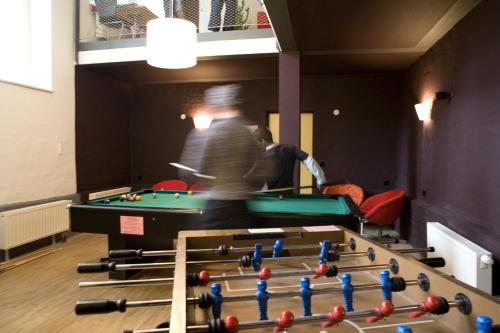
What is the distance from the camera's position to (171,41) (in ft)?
11.1

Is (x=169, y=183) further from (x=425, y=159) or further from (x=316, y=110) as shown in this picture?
(x=425, y=159)

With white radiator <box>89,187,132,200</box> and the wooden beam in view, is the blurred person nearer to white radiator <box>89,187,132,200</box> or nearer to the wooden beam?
the wooden beam

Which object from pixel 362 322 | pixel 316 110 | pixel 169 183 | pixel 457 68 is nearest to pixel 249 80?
pixel 316 110

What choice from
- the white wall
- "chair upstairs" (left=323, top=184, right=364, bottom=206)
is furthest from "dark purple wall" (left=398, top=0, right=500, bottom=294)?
the white wall

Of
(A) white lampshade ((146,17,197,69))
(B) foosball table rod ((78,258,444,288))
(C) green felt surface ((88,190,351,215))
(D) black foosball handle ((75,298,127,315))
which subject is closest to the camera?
(D) black foosball handle ((75,298,127,315))

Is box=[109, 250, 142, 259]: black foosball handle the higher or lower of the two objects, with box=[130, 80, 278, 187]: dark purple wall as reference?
lower

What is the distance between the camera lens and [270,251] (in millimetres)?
1755

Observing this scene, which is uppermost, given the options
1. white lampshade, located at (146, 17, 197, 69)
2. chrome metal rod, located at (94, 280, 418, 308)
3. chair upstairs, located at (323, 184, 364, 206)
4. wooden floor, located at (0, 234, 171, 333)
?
white lampshade, located at (146, 17, 197, 69)

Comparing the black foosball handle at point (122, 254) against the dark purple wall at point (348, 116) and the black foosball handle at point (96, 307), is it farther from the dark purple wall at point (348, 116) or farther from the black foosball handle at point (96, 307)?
the dark purple wall at point (348, 116)

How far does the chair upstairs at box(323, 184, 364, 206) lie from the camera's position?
17.5 feet

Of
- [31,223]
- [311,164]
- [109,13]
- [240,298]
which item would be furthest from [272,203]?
[109,13]

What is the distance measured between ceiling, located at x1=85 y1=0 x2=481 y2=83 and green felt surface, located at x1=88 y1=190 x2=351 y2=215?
164 centimetres

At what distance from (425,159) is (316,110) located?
2.26 meters

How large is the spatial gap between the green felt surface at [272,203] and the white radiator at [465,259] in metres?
0.83
